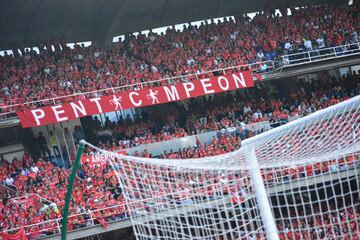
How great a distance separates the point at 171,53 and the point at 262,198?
54.1 ft

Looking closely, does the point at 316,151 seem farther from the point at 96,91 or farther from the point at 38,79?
the point at 38,79

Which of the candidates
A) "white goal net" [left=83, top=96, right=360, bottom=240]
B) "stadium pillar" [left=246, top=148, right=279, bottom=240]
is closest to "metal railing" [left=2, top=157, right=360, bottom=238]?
"white goal net" [left=83, top=96, right=360, bottom=240]

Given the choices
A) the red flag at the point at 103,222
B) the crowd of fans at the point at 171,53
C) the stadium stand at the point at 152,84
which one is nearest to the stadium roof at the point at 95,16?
the crowd of fans at the point at 171,53

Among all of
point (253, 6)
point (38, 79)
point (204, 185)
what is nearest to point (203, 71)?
point (38, 79)

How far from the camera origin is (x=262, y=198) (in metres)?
11.1

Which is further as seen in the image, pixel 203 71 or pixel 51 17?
pixel 51 17

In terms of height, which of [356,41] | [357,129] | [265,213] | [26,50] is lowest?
[265,213]

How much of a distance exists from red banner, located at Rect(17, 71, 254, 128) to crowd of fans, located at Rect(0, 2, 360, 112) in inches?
34.7

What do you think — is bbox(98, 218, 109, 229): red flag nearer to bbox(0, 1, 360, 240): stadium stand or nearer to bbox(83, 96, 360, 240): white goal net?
bbox(0, 1, 360, 240): stadium stand

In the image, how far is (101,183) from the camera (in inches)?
815

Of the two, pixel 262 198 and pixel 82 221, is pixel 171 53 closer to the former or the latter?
pixel 82 221

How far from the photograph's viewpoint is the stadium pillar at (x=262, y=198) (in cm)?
1095

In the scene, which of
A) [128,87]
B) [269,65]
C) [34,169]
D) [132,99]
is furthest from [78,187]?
[269,65]

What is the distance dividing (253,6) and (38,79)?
44.0 feet
